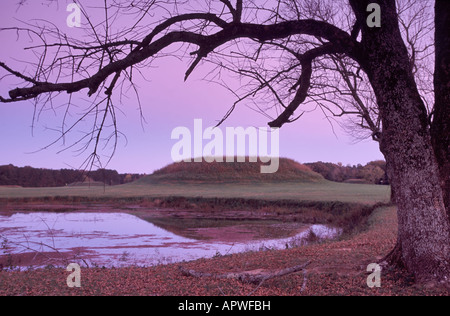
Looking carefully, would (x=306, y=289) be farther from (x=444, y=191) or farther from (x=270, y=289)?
(x=444, y=191)

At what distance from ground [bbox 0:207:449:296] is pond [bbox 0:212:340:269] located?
2442mm

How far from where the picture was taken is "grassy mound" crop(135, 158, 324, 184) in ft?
184

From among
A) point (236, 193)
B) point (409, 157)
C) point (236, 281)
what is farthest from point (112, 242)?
point (236, 193)

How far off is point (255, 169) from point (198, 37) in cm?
5408

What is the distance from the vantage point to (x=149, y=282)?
21.8 ft

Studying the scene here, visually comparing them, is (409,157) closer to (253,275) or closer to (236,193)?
(253,275)

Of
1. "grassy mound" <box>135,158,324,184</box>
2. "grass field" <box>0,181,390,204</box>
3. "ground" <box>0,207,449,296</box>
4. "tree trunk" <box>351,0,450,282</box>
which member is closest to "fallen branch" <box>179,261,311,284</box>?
"ground" <box>0,207,449,296</box>

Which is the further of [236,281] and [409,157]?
[236,281]

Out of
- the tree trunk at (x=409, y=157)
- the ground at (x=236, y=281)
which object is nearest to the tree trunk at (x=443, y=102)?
the tree trunk at (x=409, y=157)

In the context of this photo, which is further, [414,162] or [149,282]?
[149,282]

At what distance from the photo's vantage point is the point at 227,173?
58656mm

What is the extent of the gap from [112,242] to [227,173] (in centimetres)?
4326
